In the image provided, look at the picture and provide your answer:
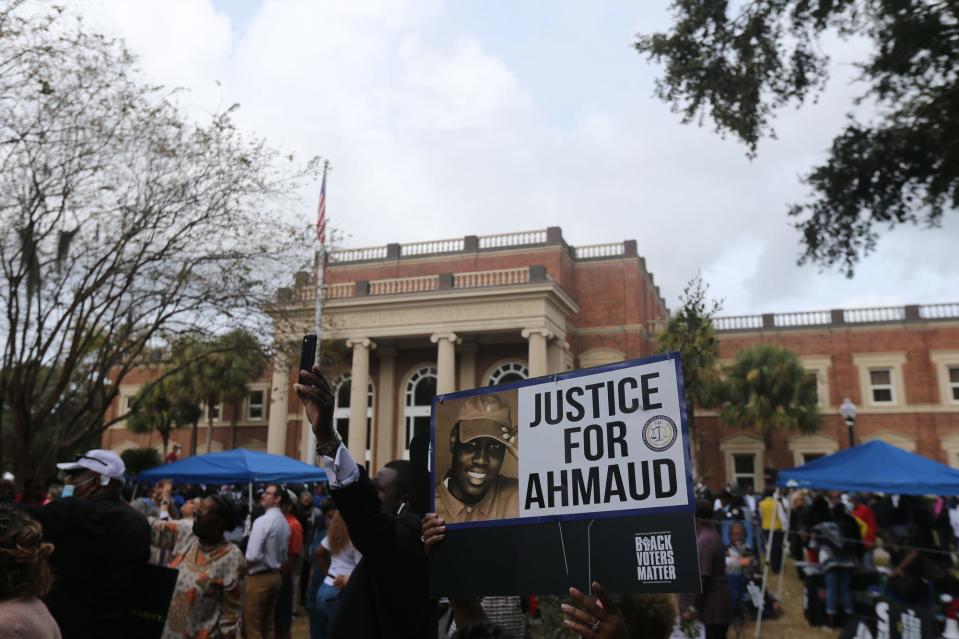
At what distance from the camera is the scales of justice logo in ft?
7.57

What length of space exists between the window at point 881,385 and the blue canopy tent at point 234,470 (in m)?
30.5

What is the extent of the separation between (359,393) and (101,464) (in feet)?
90.2

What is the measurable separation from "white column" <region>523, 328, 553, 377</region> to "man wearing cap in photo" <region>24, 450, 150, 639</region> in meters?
25.6

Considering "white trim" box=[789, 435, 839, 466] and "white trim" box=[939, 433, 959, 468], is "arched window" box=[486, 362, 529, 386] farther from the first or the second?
"white trim" box=[939, 433, 959, 468]

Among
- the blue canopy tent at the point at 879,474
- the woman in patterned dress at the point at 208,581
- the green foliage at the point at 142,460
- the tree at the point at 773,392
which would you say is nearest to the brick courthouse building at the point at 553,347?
the tree at the point at 773,392

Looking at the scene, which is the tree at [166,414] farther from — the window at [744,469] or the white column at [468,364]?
the window at [744,469]

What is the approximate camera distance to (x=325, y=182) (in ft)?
69.2

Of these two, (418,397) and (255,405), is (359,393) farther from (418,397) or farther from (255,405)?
(255,405)

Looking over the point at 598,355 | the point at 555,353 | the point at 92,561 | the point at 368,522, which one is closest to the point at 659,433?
the point at 368,522

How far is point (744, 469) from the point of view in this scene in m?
34.9

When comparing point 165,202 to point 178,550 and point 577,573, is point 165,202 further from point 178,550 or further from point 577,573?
point 577,573

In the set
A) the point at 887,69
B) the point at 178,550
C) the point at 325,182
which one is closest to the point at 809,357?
the point at 325,182

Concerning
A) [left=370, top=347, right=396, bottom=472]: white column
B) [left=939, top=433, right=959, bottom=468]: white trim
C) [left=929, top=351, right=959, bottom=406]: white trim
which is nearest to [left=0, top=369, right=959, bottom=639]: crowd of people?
[left=370, top=347, right=396, bottom=472]: white column

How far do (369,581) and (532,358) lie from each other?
88.7ft
